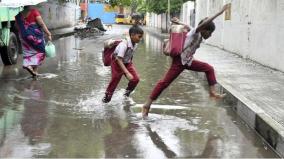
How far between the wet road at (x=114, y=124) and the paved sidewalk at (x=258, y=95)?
5.8 inches

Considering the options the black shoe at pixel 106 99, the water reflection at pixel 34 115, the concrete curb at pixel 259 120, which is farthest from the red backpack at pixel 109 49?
the concrete curb at pixel 259 120

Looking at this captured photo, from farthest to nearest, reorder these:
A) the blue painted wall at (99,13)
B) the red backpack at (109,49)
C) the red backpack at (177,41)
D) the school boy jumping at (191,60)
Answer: the blue painted wall at (99,13) < the red backpack at (109,49) < the red backpack at (177,41) < the school boy jumping at (191,60)

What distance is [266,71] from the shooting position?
1192cm

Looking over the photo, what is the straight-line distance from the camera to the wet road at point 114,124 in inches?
218

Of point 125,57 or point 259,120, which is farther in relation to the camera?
point 125,57

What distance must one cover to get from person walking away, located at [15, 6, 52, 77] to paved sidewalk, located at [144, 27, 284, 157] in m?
4.02

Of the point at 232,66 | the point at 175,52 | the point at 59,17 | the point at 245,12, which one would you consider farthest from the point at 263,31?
the point at 59,17

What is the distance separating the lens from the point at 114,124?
6.77m

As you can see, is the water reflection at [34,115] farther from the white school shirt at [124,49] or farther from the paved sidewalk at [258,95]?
the paved sidewalk at [258,95]

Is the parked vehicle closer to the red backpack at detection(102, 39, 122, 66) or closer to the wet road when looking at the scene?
the wet road

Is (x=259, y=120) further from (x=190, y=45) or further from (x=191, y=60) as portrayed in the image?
(x=190, y=45)

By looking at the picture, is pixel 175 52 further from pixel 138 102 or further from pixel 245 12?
pixel 245 12

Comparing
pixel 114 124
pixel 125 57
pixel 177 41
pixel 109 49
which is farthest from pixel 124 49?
pixel 114 124

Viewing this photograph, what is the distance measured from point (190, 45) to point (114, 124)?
1471mm
